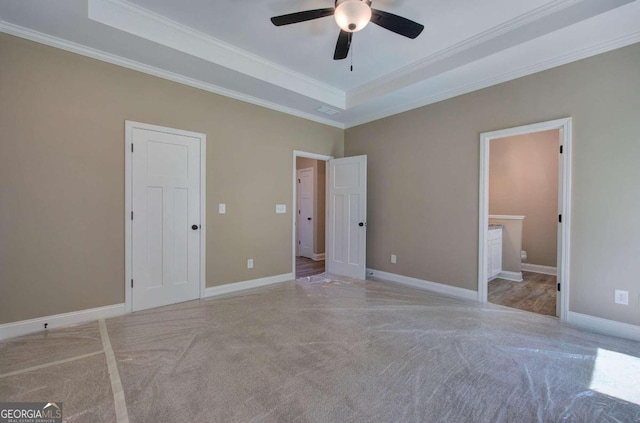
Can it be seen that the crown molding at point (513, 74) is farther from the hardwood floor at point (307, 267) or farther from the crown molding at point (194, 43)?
the hardwood floor at point (307, 267)

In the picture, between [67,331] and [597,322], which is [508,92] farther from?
[67,331]

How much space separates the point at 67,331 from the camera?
267cm

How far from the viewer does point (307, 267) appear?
18.5 ft

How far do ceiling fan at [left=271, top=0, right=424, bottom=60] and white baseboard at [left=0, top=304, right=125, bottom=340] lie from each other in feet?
10.8

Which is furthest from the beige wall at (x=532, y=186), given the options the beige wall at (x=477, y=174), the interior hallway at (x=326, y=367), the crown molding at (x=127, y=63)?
the crown molding at (x=127, y=63)

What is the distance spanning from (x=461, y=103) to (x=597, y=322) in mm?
2845

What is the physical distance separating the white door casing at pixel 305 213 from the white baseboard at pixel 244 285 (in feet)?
6.92

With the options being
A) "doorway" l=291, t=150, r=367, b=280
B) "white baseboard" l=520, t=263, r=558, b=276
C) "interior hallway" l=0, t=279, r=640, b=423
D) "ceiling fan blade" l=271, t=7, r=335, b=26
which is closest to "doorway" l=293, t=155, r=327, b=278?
"doorway" l=291, t=150, r=367, b=280

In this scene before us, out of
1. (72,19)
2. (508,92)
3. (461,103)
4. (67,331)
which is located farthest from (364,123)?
(67,331)

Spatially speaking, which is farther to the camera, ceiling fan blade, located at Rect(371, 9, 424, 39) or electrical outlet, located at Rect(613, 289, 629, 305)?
electrical outlet, located at Rect(613, 289, 629, 305)

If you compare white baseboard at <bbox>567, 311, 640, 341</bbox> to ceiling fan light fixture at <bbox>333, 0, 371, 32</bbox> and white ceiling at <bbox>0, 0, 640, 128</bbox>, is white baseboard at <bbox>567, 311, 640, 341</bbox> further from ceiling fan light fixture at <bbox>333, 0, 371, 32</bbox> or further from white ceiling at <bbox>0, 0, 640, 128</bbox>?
ceiling fan light fixture at <bbox>333, 0, 371, 32</bbox>

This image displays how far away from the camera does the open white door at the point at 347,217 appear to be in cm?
463

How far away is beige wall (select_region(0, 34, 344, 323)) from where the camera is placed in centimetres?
256

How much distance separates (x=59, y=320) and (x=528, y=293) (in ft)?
18.4
